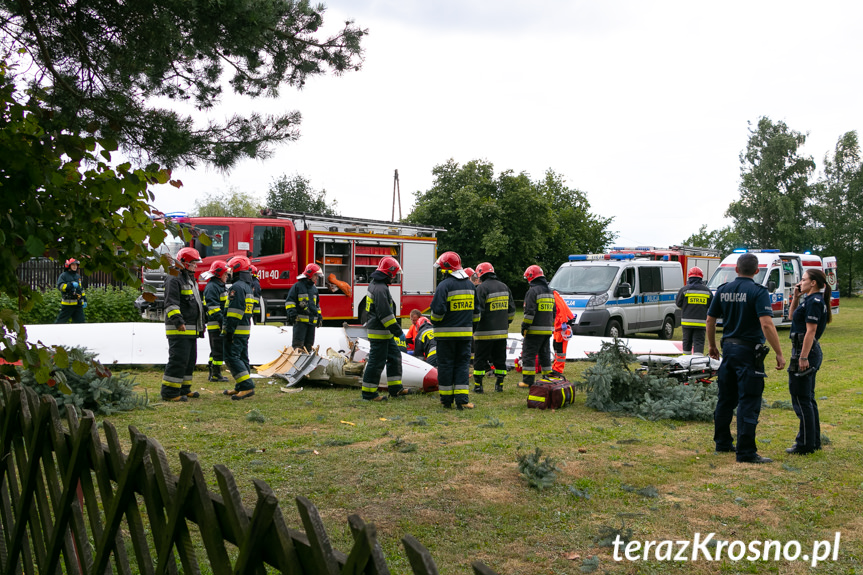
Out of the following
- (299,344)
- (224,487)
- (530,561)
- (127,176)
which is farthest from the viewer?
(299,344)

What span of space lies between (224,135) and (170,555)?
4283 millimetres

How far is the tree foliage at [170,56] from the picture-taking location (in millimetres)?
5004

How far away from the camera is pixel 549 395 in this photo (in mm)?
8539

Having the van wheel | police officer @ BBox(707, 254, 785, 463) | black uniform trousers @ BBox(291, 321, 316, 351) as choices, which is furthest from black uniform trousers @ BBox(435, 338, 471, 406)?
the van wheel

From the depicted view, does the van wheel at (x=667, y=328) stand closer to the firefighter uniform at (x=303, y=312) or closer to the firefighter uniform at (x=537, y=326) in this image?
the firefighter uniform at (x=537, y=326)

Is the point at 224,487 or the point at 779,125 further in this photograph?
the point at 779,125

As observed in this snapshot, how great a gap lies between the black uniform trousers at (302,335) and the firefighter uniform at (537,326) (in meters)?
3.86

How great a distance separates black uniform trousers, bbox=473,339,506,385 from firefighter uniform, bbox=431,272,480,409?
1.45 meters

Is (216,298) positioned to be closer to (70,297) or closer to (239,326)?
(239,326)

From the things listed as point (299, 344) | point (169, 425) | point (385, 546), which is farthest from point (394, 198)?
point (385, 546)

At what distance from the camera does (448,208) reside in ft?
112

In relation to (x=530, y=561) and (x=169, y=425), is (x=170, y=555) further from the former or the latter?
(x=169, y=425)

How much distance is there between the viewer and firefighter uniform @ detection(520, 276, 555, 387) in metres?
9.95

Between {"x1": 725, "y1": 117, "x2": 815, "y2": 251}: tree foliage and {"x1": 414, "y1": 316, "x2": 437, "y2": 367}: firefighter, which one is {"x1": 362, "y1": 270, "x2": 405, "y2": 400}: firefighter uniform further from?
{"x1": 725, "y1": 117, "x2": 815, "y2": 251}: tree foliage
